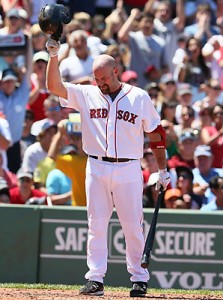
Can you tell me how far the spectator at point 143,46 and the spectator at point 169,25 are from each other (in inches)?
9.8

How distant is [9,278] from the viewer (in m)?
11.2

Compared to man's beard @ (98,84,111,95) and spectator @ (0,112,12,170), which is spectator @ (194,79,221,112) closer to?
spectator @ (0,112,12,170)

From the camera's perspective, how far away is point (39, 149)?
13.3m

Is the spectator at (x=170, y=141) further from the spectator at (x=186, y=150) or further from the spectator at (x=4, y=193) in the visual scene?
the spectator at (x=4, y=193)

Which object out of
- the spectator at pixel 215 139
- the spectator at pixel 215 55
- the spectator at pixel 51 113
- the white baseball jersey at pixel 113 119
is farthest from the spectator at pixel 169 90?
the white baseball jersey at pixel 113 119

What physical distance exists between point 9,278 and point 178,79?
6178mm

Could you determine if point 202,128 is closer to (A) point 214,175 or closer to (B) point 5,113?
(A) point 214,175

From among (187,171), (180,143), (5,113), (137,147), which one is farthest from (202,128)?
(137,147)

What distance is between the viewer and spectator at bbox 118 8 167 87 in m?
16.5

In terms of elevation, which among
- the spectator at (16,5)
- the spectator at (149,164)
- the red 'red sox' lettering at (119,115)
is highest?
the spectator at (16,5)

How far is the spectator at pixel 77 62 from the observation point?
1500 cm

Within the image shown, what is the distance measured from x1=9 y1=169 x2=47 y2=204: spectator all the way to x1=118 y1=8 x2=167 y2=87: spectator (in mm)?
4573

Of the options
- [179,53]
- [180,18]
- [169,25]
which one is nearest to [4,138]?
[179,53]

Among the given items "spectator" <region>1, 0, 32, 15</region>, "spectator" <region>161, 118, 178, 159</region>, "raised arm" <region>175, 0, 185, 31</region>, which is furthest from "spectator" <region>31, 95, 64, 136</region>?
"raised arm" <region>175, 0, 185, 31</region>
